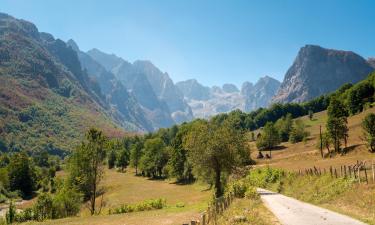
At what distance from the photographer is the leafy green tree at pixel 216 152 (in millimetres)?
61375

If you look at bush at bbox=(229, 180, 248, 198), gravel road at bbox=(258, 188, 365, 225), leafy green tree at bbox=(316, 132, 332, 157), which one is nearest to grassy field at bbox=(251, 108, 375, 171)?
leafy green tree at bbox=(316, 132, 332, 157)

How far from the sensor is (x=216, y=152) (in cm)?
6125

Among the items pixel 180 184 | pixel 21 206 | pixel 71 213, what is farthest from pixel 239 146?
pixel 21 206

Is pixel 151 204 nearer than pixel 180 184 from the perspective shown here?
Yes

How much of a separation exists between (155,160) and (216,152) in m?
82.6

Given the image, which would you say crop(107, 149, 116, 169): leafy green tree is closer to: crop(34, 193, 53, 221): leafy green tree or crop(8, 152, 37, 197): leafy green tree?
crop(8, 152, 37, 197): leafy green tree

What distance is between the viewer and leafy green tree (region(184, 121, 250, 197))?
61.4m

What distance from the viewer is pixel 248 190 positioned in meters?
49.7

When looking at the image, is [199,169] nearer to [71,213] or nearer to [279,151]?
[71,213]

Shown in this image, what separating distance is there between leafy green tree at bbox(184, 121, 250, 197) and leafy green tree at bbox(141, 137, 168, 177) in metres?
77.4

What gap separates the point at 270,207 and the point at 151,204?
1221 inches

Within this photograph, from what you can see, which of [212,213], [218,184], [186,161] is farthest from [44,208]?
[186,161]

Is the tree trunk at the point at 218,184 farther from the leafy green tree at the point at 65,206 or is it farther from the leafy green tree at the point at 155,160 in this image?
the leafy green tree at the point at 155,160

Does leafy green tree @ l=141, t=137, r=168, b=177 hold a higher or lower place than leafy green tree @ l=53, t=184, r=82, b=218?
higher
